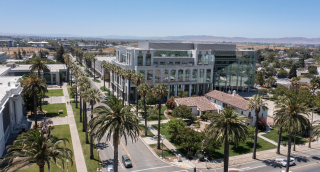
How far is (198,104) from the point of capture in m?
75.7

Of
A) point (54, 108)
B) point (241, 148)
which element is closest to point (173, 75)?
point (54, 108)

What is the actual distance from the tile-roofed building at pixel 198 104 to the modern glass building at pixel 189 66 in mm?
18247

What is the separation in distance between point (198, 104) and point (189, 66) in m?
24.7

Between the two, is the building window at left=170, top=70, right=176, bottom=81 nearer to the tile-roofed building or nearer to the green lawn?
the tile-roofed building

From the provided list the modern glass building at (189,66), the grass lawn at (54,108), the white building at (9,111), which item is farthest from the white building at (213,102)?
the white building at (9,111)

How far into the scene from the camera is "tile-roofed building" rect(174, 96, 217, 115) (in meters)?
73.9

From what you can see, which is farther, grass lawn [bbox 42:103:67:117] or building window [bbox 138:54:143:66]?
building window [bbox 138:54:143:66]

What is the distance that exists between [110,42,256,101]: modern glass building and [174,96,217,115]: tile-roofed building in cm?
1825

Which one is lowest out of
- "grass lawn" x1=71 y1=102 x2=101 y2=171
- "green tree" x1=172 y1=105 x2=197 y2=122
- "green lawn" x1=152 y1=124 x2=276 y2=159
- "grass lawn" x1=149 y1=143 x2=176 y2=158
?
"green lawn" x1=152 y1=124 x2=276 y2=159

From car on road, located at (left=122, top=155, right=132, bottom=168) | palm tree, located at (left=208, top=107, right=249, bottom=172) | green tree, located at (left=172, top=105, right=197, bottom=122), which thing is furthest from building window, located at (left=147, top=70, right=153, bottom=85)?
palm tree, located at (left=208, top=107, right=249, bottom=172)

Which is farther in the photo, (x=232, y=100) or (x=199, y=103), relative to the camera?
(x=199, y=103)

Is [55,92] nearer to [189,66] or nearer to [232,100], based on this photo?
[189,66]

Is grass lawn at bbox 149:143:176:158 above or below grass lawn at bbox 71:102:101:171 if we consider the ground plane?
below

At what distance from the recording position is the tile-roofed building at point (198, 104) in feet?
242
